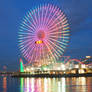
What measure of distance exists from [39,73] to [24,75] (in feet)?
32.6

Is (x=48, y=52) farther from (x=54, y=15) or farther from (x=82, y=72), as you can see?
(x=82, y=72)

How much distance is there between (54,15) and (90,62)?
255ft

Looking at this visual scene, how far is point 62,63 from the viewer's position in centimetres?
10869

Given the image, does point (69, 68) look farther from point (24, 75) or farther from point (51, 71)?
point (24, 75)

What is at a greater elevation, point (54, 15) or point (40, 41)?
point (54, 15)

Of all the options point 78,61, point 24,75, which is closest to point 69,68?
point 78,61

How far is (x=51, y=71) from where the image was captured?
112188 mm

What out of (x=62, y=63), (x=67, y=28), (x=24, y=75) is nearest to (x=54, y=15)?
(x=67, y=28)

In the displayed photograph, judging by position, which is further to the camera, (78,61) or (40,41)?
(78,61)

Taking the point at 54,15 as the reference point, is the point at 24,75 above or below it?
below

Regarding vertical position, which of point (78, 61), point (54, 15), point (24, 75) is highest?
A: point (54, 15)

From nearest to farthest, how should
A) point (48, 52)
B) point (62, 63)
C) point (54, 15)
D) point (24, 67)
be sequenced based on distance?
point (54, 15) < point (48, 52) < point (62, 63) < point (24, 67)

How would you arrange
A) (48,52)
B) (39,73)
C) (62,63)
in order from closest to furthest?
(48,52), (62,63), (39,73)

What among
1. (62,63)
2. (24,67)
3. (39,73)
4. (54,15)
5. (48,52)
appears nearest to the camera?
(54,15)
